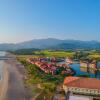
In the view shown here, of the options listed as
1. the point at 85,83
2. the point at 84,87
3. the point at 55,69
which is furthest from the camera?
the point at 55,69

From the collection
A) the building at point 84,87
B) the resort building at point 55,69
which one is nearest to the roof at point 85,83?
the building at point 84,87

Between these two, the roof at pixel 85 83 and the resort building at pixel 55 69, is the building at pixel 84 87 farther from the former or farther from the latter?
the resort building at pixel 55 69

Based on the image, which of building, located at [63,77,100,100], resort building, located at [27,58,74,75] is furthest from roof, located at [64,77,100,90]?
resort building, located at [27,58,74,75]

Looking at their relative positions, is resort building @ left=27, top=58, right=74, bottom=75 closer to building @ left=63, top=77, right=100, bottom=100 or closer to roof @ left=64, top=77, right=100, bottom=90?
roof @ left=64, top=77, right=100, bottom=90

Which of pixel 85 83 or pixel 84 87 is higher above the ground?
pixel 85 83

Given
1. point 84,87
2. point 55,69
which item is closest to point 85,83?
point 84,87

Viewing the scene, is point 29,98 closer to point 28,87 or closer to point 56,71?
point 28,87

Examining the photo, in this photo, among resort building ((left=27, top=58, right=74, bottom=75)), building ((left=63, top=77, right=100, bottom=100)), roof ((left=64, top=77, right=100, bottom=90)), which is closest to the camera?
building ((left=63, top=77, right=100, bottom=100))

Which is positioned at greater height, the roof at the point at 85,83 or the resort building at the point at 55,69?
the roof at the point at 85,83

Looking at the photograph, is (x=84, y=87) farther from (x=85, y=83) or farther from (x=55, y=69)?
(x=55, y=69)

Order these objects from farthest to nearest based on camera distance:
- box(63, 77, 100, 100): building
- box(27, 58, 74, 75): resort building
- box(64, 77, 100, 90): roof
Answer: box(27, 58, 74, 75): resort building → box(64, 77, 100, 90): roof → box(63, 77, 100, 100): building

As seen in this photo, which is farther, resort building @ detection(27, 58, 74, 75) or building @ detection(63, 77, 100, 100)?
resort building @ detection(27, 58, 74, 75)

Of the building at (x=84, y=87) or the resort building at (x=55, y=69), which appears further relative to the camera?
the resort building at (x=55, y=69)

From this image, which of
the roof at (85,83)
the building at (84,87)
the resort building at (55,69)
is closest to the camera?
the building at (84,87)
